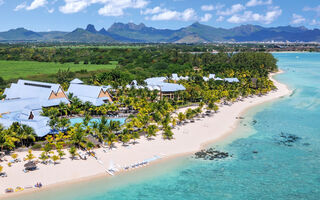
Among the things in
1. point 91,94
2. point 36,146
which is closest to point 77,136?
point 36,146

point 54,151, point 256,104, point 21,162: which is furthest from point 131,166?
point 256,104

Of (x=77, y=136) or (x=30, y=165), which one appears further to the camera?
(x=77, y=136)

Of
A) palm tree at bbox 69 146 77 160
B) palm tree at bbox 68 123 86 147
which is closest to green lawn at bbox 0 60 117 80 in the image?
palm tree at bbox 68 123 86 147

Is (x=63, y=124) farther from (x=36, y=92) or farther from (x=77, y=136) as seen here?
(x=36, y=92)

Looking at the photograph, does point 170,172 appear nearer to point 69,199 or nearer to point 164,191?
point 164,191

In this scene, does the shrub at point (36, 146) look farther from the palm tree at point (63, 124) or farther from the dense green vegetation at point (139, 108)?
the palm tree at point (63, 124)

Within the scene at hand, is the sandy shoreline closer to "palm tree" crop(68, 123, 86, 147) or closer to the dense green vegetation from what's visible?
the dense green vegetation
